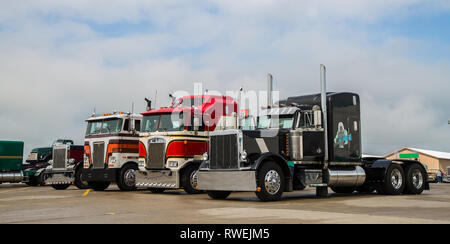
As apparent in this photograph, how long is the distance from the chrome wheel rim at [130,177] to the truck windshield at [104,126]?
190cm

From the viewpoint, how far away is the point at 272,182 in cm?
1348

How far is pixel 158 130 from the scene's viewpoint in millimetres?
18297

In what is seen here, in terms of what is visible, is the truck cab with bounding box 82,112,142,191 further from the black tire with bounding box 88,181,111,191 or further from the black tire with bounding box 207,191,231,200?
the black tire with bounding box 207,191,231,200

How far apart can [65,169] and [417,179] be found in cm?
1625

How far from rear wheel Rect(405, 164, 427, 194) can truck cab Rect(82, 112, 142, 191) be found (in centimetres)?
1122

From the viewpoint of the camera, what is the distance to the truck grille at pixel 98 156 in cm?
2083

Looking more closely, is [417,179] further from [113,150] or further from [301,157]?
[113,150]

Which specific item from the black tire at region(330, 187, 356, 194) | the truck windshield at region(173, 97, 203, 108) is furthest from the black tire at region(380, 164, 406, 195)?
the truck windshield at region(173, 97, 203, 108)

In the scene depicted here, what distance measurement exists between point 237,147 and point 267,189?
148 centimetres

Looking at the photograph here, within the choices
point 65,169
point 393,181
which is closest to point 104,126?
point 65,169

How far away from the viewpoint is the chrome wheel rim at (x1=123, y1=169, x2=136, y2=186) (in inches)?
806
